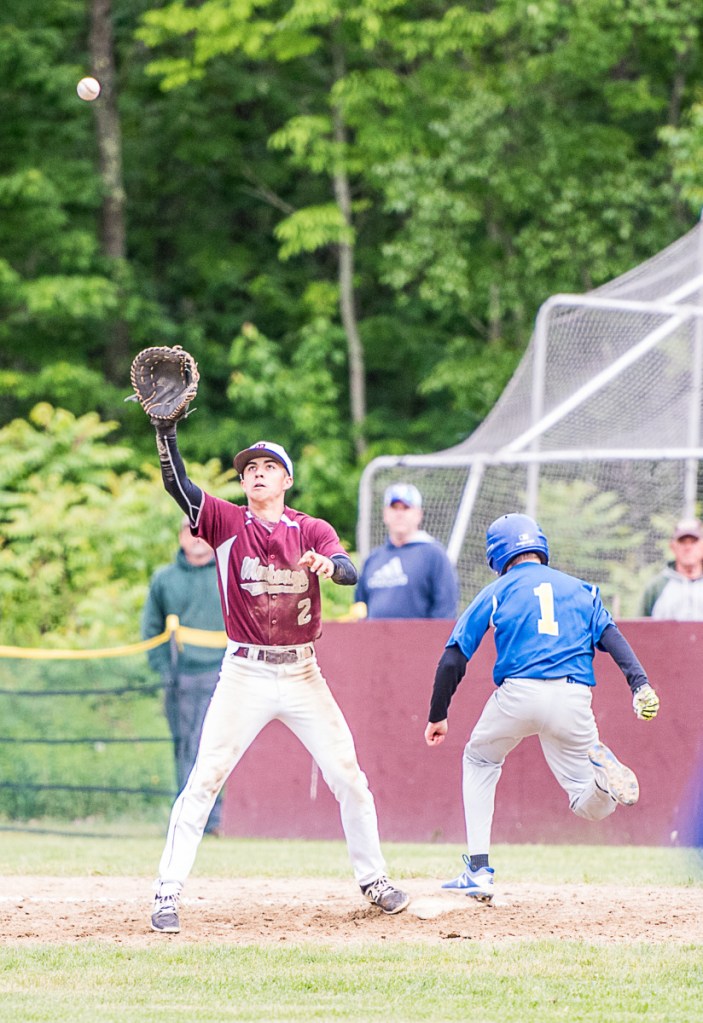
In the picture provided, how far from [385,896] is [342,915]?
9.4 inches

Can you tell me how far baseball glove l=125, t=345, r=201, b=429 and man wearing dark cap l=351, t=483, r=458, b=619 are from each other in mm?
4263

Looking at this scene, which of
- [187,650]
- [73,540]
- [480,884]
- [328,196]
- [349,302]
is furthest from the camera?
[328,196]

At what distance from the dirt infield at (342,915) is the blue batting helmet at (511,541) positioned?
164 cm

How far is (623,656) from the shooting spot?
7270 mm

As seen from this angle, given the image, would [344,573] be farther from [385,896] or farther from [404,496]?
[404,496]

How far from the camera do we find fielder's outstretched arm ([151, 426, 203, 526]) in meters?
6.95

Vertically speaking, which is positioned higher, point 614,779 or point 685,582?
point 614,779

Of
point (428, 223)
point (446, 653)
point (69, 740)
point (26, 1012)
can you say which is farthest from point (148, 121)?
point (26, 1012)

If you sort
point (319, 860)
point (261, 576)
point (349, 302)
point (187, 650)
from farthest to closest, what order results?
1. point (349, 302)
2. point (187, 650)
3. point (319, 860)
4. point (261, 576)

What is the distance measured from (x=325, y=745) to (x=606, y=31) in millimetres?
21574

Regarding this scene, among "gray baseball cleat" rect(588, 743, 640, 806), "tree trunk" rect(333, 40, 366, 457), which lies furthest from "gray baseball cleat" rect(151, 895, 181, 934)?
"tree trunk" rect(333, 40, 366, 457)

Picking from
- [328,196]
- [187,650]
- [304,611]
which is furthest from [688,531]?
[328,196]

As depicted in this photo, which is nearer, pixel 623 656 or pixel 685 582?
pixel 623 656

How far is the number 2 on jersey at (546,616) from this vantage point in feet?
23.9
